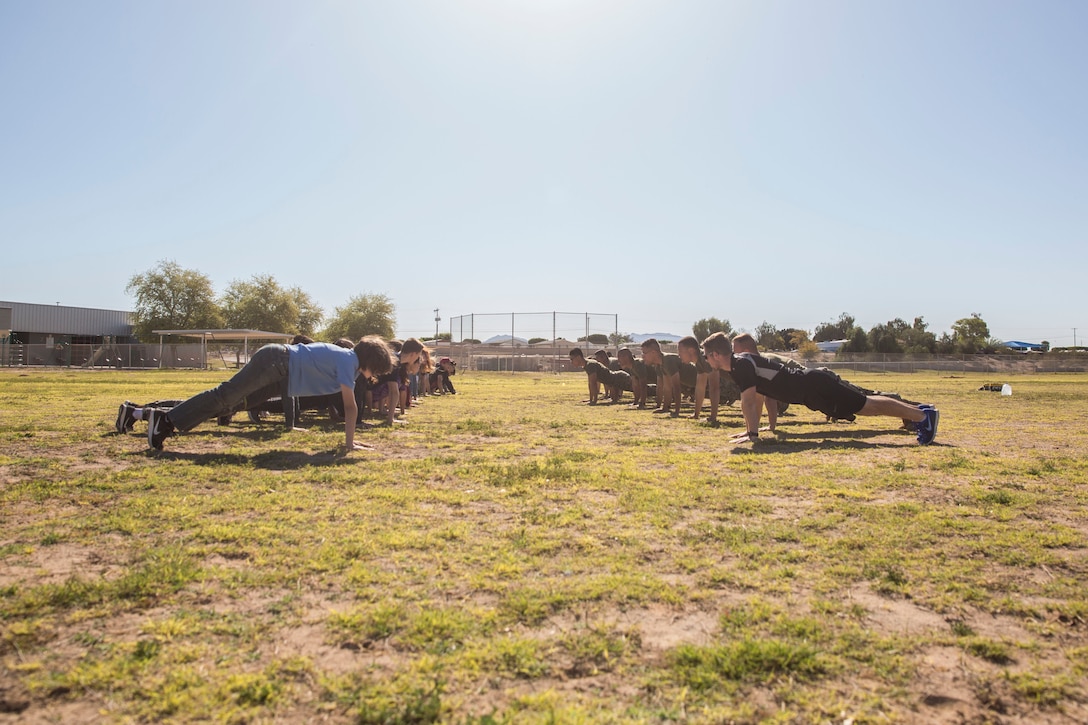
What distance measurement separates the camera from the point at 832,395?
8.68 meters

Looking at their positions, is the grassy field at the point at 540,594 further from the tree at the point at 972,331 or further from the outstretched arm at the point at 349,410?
the tree at the point at 972,331

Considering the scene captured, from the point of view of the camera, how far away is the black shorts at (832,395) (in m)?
8.65

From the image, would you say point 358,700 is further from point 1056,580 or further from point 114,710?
point 1056,580

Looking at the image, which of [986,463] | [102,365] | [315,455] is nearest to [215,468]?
[315,455]

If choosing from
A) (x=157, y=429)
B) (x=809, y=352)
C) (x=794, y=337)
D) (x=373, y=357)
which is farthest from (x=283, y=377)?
(x=794, y=337)

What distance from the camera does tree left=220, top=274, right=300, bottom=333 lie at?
7081 centimetres

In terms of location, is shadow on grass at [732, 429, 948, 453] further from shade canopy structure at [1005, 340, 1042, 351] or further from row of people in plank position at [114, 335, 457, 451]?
shade canopy structure at [1005, 340, 1042, 351]

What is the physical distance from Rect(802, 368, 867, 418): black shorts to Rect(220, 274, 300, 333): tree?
67.8 meters


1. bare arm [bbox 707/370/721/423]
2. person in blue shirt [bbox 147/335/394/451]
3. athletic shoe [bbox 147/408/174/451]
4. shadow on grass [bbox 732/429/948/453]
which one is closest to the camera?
athletic shoe [bbox 147/408/174/451]

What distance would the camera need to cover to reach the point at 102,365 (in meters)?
50.5

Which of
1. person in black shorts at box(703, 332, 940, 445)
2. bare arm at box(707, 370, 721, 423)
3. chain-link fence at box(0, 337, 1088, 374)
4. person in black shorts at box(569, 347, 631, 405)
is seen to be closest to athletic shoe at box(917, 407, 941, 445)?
person in black shorts at box(703, 332, 940, 445)

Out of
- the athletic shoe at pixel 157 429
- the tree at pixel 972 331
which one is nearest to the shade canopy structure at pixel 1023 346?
the tree at pixel 972 331

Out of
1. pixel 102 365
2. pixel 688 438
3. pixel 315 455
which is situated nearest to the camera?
pixel 315 455

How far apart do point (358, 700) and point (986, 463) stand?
22.0ft
